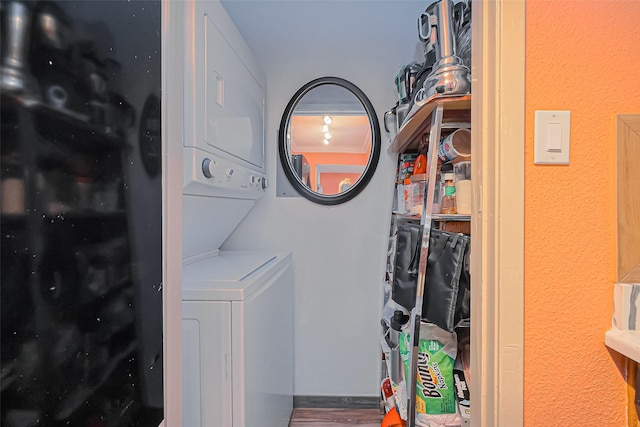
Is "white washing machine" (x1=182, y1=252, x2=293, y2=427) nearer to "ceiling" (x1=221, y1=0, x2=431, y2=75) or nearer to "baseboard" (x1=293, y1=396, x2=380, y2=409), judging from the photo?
"baseboard" (x1=293, y1=396, x2=380, y2=409)

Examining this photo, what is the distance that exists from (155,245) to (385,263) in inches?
70.5

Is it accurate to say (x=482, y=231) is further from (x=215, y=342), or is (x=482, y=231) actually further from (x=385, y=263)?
(x=385, y=263)

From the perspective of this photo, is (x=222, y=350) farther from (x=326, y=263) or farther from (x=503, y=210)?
(x=326, y=263)

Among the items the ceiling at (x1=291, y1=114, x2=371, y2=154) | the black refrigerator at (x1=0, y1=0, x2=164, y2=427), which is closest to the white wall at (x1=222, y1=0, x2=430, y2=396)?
the ceiling at (x1=291, y1=114, x2=371, y2=154)

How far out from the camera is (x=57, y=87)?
1.45ft

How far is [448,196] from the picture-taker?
1384 mm

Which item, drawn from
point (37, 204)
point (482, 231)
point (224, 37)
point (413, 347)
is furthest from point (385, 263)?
point (37, 204)

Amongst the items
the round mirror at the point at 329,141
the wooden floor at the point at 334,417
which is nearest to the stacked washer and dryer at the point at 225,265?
the wooden floor at the point at 334,417

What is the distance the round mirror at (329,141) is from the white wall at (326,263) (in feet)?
0.19

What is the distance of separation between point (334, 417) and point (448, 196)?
5.42 ft

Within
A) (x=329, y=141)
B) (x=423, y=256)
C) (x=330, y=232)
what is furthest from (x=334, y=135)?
(x=423, y=256)

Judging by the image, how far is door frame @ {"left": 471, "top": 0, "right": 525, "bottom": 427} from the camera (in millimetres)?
808

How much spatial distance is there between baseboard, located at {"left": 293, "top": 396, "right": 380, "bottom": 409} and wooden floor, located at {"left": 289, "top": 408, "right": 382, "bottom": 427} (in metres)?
0.02

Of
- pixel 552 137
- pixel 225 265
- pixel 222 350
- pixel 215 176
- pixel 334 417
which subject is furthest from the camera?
pixel 334 417
